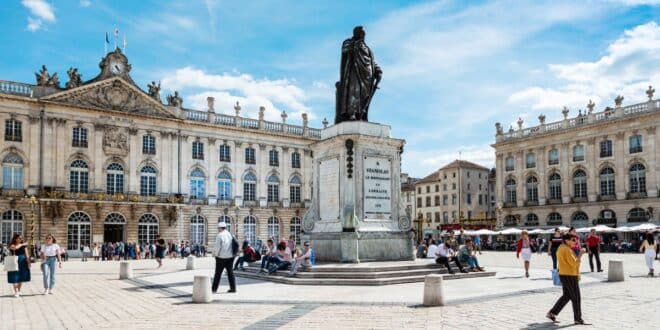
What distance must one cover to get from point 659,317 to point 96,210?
39.7 metres

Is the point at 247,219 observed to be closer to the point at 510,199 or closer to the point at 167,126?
the point at 167,126

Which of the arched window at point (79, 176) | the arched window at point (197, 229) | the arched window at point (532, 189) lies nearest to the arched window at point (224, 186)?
the arched window at point (197, 229)

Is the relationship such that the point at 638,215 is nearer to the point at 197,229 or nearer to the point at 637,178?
the point at 637,178

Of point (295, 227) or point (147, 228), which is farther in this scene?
point (295, 227)

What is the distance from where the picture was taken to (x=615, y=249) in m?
40.6

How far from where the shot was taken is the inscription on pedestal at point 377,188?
1525cm

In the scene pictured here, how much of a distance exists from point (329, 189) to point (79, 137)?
106ft

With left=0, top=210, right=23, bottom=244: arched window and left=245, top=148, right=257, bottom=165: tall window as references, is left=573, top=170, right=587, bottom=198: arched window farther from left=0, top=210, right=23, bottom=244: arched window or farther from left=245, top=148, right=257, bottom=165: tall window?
left=0, top=210, right=23, bottom=244: arched window

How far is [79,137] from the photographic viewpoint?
42250 millimetres

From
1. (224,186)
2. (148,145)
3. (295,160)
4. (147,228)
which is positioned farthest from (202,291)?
(295,160)

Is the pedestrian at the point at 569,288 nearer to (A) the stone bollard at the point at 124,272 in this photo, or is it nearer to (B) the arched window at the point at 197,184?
(A) the stone bollard at the point at 124,272

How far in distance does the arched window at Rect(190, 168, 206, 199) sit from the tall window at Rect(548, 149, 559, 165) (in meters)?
31.1

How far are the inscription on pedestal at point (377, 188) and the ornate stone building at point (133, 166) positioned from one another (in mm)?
28240

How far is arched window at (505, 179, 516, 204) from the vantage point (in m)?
57.3
